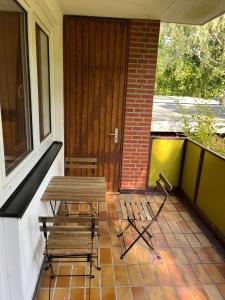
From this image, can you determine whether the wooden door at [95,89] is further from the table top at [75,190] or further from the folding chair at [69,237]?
the folding chair at [69,237]

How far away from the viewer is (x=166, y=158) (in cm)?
395

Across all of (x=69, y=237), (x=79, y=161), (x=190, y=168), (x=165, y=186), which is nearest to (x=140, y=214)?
(x=165, y=186)

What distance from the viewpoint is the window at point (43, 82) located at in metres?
2.52

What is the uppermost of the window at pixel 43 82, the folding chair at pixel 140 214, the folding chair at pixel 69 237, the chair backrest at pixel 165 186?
the window at pixel 43 82

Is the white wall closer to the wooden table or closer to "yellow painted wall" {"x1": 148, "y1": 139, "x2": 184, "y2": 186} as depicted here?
the wooden table

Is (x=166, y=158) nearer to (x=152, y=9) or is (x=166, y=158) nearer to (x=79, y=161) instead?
(x=79, y=161)

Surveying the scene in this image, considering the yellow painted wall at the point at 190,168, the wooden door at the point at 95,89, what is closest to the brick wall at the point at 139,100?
the wooden door at the point at 95,89

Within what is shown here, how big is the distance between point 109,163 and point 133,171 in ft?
1.35

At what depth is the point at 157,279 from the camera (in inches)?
88.0

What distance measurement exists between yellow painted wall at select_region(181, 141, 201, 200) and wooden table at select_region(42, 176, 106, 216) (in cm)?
157

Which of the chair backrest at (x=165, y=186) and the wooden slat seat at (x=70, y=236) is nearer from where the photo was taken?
the wooden slat seat at (x=70, y=236)

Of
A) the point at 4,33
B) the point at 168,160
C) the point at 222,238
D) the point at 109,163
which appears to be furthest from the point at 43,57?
the point at 222,238

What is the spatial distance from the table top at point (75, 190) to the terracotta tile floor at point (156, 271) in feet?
2.21

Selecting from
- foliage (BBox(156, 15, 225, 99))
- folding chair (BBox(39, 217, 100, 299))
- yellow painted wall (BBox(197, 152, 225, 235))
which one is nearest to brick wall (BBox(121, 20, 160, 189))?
yellow painted wall (BBox(197, 152, 225, 235))
